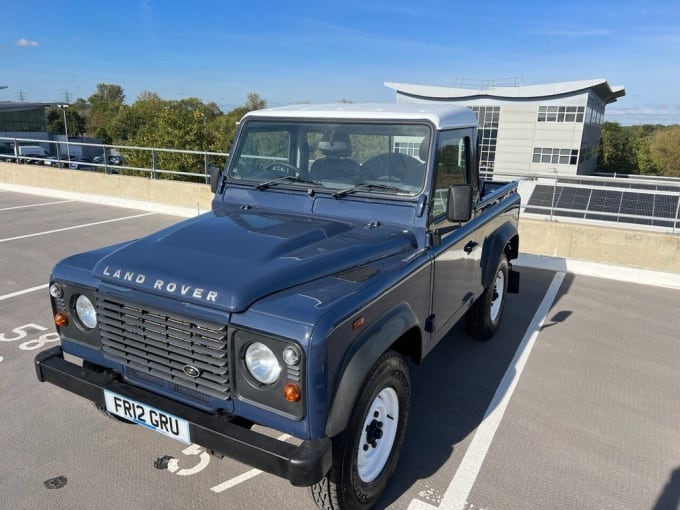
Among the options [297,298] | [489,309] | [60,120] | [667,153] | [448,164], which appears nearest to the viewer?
[297,298]

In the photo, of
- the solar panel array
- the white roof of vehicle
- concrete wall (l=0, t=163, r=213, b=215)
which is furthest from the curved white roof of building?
the white roof of vehicle

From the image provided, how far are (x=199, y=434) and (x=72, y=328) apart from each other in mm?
1085

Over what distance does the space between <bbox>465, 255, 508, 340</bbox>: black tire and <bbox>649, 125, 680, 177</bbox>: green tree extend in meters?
78.8

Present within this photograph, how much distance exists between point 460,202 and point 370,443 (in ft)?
5.00

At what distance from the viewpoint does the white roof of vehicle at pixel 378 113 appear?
345 centimetres

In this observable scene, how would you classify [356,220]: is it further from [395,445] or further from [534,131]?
[534,131]

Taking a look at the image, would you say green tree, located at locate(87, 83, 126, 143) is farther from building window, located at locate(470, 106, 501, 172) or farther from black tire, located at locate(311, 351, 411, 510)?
black tire, located at locate(311, 351, 411, 510)

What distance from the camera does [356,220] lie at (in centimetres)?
340

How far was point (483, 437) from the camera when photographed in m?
3.45

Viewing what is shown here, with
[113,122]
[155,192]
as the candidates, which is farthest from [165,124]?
[113,122]

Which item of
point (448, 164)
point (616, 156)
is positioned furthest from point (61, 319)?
point (616, 156)

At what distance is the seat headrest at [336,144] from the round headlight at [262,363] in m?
1.84

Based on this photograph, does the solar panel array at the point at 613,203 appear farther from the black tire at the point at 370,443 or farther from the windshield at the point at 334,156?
the black tire at the point at 370,443

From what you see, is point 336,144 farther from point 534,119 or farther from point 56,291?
point 534,119
